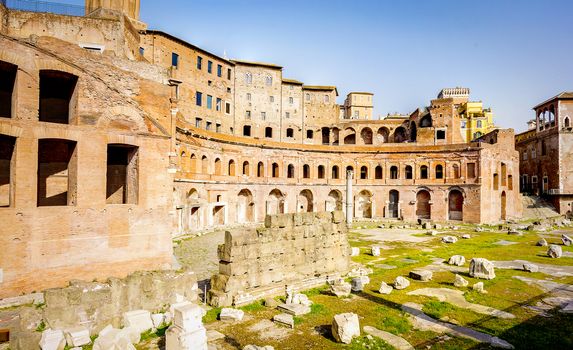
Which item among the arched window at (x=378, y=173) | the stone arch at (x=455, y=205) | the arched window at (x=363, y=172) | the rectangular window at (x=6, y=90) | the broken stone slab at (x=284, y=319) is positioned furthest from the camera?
the arched window at (x=378, y=173)

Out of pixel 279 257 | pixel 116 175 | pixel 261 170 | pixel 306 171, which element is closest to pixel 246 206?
pixel 261 170

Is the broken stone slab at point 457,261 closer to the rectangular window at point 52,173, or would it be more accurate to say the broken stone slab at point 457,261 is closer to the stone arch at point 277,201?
the rectangular window at point 52,173

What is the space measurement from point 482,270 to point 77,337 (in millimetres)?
14068

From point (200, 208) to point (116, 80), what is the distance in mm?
16493

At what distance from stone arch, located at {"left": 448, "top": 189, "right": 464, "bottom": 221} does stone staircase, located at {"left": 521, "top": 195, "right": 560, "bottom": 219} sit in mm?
10569

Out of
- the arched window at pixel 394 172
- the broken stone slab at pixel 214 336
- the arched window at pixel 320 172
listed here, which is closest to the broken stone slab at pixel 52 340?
the broken stone slab at pixel 214 336

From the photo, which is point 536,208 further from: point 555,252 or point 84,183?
point 84,183

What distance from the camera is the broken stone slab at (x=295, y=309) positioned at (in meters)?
10.1

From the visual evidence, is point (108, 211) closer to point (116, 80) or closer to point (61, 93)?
point (116, 80)

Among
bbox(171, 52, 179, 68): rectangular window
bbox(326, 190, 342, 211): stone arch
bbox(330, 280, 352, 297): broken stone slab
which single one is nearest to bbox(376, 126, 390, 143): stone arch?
bbox(326, 190, 342, 211): stone arch

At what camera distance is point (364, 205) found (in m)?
41.9

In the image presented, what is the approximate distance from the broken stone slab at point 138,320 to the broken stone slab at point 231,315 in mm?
1878

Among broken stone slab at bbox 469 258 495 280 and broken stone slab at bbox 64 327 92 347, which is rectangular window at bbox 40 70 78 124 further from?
broken stone slab at bbox 469 258 495 280

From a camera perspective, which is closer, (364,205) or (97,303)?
(97,303)
